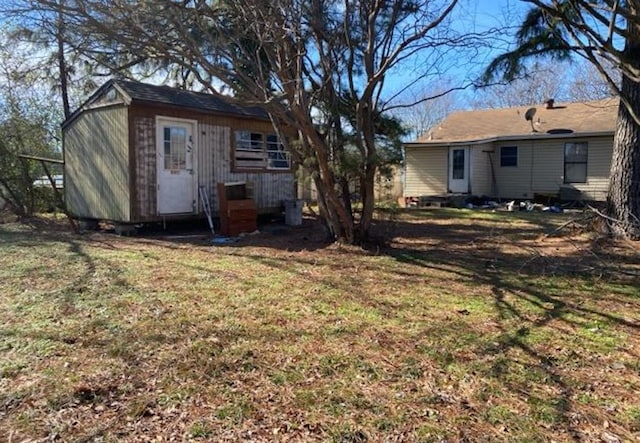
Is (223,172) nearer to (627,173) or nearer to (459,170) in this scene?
(627,173)

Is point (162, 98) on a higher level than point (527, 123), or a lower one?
lower

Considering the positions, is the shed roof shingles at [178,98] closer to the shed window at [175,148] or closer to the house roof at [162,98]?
the house roof at [162,98]

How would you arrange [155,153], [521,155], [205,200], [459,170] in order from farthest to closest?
[459,170] < [521,155] < [205,200] < [155,153]

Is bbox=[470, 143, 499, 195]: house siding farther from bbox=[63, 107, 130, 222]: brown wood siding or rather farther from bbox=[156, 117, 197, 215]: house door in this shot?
bbox=[63, 107, 130, 222]: brown wood siding

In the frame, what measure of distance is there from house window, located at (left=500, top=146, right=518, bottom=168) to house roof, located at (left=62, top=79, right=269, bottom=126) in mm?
10515

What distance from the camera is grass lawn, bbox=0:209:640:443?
264 centimetres

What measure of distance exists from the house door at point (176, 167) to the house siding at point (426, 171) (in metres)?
11.1

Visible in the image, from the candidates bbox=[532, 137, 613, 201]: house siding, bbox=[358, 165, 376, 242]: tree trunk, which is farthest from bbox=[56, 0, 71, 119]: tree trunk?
bbox=[532, 137, 613, 201]: house siding

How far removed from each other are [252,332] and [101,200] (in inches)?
283

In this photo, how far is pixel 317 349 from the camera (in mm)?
3604

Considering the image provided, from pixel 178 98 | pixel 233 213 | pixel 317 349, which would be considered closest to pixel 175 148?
pixel 178 98

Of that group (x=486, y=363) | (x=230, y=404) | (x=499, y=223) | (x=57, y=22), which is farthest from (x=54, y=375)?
(x=499, y=223)

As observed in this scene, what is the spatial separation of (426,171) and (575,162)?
202 inches

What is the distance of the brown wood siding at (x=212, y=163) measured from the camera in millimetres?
9242
